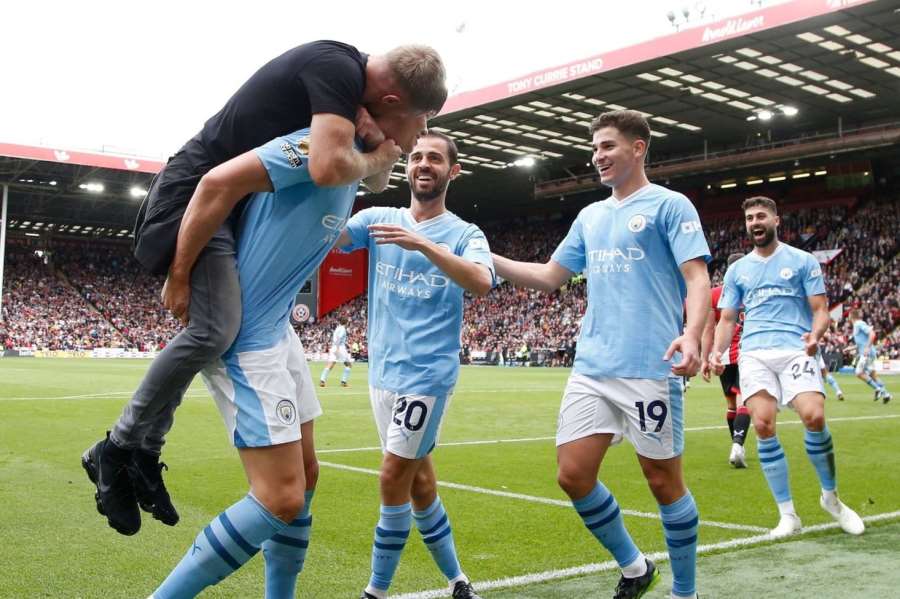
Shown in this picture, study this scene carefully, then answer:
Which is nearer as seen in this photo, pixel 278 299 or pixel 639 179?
pixel 278 299

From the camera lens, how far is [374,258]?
444 cm

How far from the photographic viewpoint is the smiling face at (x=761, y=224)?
644 centimetres

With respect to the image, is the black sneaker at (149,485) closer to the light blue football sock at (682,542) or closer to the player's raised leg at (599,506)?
the player's raised leg at (599,506)

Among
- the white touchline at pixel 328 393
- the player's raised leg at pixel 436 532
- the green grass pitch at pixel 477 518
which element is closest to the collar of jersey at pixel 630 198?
the player's raised leg at pixel 436 532

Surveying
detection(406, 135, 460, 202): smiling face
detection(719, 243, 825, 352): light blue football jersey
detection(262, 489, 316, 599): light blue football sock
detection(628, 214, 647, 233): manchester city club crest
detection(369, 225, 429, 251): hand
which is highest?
detection(406, 135, 460, 202): smiling face

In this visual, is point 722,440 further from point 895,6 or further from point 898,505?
A: point 895,6

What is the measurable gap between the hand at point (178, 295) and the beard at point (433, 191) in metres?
1.86

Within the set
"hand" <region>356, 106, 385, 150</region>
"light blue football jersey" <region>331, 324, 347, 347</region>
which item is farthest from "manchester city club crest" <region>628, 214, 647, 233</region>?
"light blue football jersey" <region>331, 324, 347, 347</region>

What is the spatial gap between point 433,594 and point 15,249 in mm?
62411

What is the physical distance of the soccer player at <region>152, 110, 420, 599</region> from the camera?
2656mm

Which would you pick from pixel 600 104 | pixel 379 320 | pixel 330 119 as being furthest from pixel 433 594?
pixel 600 104

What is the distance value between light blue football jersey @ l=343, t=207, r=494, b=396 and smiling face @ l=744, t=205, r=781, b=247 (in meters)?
2.99

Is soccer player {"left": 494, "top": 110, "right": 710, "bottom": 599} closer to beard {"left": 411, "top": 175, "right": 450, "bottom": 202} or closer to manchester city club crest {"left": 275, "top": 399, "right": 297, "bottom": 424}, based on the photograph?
beard {"left": 411, "top": 175, "right": 450, "bottom": 202}

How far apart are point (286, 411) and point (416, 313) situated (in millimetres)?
1473
